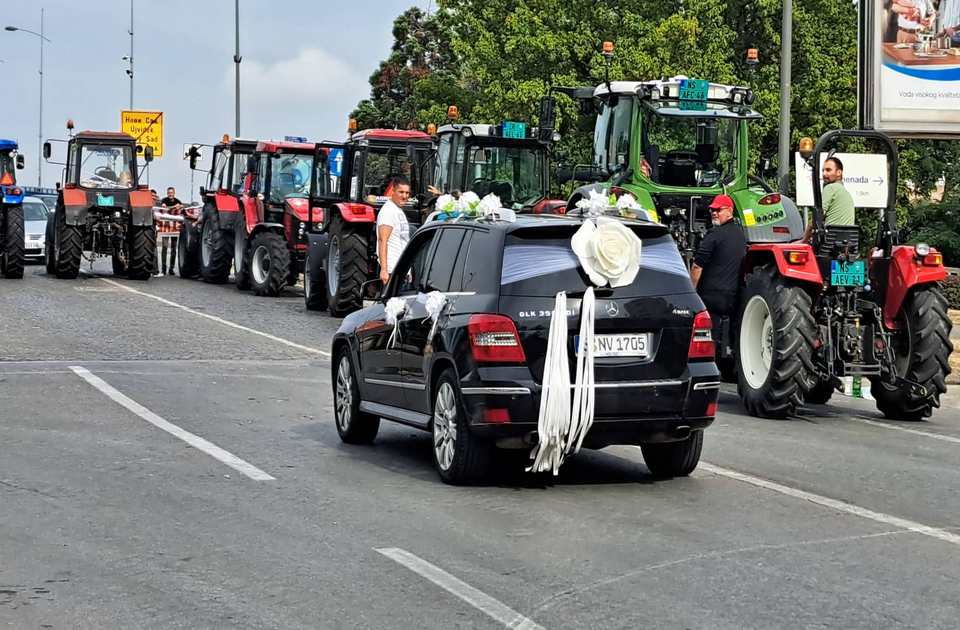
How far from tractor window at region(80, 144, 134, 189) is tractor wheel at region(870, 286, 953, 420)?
2299 cm

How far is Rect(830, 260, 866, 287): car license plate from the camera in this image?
561 inches

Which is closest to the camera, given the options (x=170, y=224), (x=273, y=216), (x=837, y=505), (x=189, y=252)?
(x=837, y=505)

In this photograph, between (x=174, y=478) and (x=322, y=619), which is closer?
(x=322, y=619)

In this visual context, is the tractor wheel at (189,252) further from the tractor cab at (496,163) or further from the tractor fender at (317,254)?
the tractor cab at (496,163)

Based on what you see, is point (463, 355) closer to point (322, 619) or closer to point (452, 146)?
point (322, 619)

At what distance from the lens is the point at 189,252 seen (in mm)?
37031

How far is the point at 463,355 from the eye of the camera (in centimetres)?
975

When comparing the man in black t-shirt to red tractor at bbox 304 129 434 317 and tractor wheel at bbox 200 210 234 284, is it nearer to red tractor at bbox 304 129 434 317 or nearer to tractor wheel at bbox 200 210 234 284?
red tractor at bbox 304 129 434 317

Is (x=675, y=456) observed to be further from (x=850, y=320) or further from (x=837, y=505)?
(x=850, y=320)

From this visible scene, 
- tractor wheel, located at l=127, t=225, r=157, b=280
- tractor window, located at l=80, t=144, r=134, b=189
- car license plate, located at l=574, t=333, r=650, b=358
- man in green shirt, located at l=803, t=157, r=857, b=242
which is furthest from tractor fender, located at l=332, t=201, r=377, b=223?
car license plate, located at l=574, t=333, r=650, b=358

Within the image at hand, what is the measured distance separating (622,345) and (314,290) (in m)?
17.9

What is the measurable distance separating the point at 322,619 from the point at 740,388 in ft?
29.1

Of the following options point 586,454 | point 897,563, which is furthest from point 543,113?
point 897,563

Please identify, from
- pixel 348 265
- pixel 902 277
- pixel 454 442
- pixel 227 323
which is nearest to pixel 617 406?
pixel 454 442
